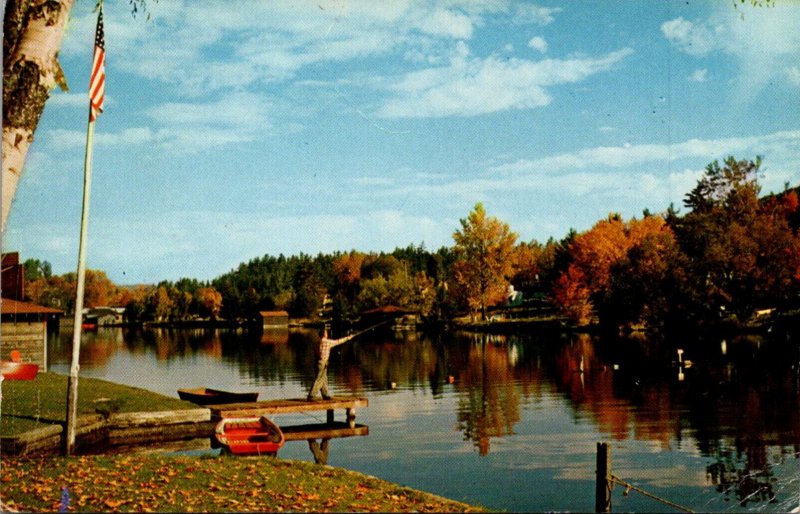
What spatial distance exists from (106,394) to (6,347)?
9.99m

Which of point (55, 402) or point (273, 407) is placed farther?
point (273, 407)

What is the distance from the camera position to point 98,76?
16484 millimetres

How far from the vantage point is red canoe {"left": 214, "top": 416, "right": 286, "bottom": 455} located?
2177 centimetres

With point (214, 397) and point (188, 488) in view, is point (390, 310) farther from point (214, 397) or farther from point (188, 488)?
point (188, 488)

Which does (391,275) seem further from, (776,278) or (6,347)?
(6,347)

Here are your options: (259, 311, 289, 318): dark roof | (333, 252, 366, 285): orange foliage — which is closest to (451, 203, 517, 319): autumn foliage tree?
(333, 252, 366, 285): orange foliage

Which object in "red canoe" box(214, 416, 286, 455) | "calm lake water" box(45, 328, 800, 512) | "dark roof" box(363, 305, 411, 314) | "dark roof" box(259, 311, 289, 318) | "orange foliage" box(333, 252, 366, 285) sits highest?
"orange foliage" box(333, 252, 366, 285)

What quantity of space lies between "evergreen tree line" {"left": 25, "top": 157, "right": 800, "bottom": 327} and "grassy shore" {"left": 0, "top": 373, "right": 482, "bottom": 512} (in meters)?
69.9

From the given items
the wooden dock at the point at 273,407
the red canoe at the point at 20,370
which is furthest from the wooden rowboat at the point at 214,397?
the red canoe at the point at 20,370

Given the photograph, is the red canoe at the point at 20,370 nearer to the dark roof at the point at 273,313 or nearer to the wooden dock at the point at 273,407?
the wooden dock at the point at 273,407

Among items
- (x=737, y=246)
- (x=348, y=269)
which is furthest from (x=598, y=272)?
(x=348, y=269)

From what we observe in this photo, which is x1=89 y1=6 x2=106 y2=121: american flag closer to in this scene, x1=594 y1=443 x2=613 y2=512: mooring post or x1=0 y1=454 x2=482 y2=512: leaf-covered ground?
x1=0 y1=454 x2=482 y2=512: leaf-covered ground

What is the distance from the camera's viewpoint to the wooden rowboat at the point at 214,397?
31.8 metres

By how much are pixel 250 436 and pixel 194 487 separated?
7.66 m
